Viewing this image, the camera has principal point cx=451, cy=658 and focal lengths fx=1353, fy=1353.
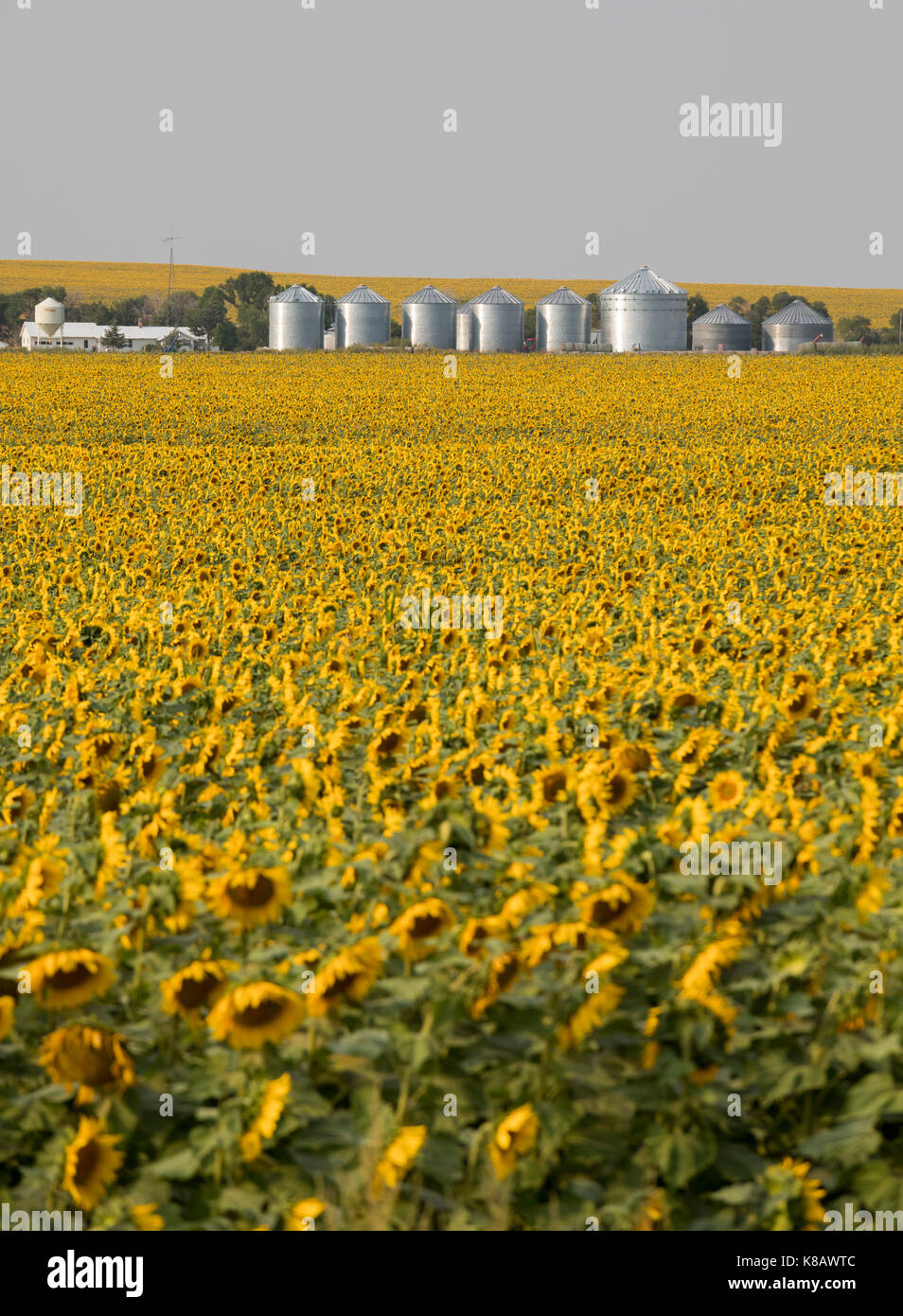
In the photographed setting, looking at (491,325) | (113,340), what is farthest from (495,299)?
(113,340)

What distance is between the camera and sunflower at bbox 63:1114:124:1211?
3.19m

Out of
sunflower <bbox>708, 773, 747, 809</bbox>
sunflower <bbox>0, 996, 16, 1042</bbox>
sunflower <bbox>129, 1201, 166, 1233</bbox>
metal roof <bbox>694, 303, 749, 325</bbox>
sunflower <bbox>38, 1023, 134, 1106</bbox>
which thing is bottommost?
sunflower <bbox>129, 1201, 166, 1233</bbox>

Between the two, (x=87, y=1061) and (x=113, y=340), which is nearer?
(x=87, y=1061)

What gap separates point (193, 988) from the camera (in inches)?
139

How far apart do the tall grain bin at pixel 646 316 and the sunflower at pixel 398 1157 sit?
87.0 metres

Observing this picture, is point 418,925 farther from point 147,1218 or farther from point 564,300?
point 564,300

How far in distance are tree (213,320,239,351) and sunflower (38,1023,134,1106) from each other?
101 metres

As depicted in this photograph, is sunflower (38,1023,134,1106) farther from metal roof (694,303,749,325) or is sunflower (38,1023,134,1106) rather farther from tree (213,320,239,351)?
tree (213,320,239,351)

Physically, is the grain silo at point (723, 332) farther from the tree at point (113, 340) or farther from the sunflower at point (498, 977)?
the sunflower at point (498, 977)

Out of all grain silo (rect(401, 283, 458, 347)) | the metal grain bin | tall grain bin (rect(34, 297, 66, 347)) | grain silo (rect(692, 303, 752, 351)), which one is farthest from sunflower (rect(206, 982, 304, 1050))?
tall grain bin (rect(34, 297, 66, 347))

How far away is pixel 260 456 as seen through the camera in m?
22.1

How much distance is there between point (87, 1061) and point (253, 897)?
795 millimetres

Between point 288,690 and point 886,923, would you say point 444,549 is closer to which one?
point 288,690
